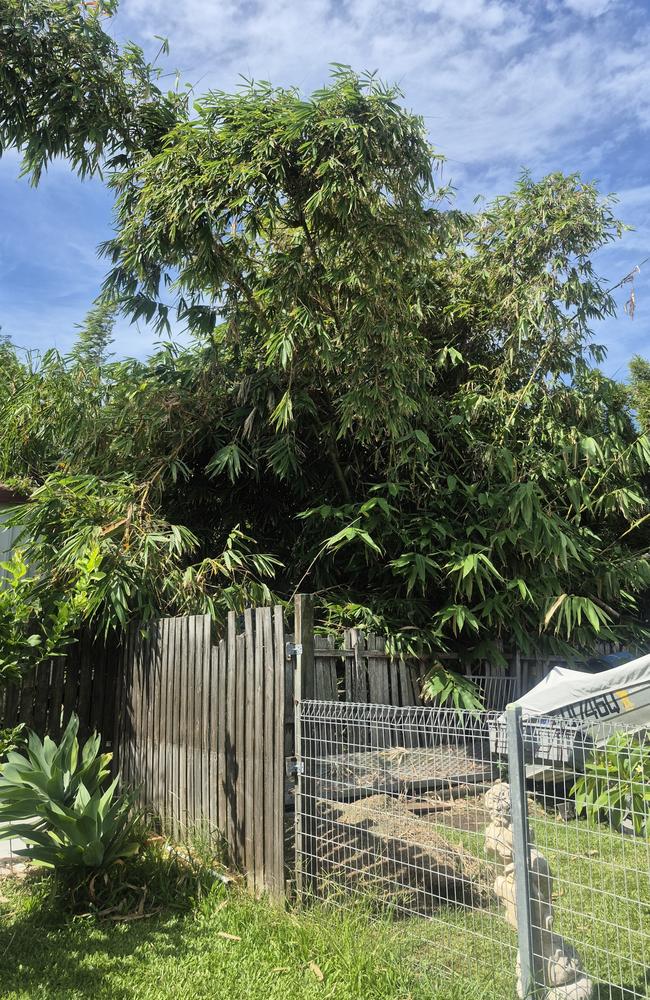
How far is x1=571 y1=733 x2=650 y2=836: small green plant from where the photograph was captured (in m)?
2.33

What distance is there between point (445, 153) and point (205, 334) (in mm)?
2968

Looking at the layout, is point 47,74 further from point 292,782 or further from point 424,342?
point 292,782

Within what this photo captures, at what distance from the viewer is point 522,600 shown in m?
7.02

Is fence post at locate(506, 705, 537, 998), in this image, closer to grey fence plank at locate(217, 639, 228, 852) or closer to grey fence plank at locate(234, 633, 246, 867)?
grey fence plank at locate(234, 633, 246, 867)

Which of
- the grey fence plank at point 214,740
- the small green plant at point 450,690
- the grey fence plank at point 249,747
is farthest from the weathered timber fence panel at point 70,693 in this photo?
the small green plant at point 450,690

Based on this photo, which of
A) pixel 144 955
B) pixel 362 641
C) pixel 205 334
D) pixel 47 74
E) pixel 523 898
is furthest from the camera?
pixel 205 334

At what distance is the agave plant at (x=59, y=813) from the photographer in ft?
13.0

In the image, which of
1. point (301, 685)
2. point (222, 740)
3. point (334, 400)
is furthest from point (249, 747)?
point (334, 400)

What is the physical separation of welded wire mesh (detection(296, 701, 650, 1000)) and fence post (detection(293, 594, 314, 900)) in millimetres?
11

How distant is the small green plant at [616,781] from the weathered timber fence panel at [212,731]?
5.67 feet

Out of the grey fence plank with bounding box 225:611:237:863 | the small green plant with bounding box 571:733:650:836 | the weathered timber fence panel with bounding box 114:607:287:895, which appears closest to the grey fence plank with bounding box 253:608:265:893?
the weathered timber fence panel with bounding box 114:607:287:895

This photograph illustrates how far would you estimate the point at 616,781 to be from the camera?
8.59 ft

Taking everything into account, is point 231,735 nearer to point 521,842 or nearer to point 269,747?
point 269,747

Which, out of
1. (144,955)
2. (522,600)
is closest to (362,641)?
(522,600)
